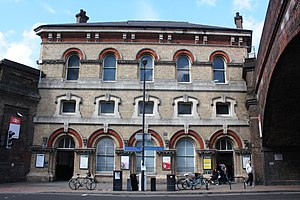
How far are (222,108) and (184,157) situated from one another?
4837 mm

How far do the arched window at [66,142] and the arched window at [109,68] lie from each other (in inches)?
210

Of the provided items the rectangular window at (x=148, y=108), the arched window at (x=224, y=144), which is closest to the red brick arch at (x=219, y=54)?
the rectangular window at (x=148, y=108)

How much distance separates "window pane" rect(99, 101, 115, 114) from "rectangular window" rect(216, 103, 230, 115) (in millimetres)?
8090

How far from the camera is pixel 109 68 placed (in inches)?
900

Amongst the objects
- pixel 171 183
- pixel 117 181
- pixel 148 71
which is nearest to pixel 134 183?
pixel 117 181

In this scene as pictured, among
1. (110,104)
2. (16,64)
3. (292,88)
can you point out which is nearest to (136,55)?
(110,104)

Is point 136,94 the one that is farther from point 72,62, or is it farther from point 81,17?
point 81,17

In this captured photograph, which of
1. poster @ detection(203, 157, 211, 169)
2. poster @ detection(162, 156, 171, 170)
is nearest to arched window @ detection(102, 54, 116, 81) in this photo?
poster @ detection(162, 156, 171, 170)

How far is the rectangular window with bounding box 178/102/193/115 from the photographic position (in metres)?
22.0

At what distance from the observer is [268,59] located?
14.3 m

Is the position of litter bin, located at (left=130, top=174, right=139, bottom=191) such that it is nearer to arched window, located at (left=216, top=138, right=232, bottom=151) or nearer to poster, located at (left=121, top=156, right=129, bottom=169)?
poster, located at (left=121, top=156, right=129, bottom=169)

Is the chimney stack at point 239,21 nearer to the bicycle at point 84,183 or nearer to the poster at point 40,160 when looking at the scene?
the bicycle at point 84,183

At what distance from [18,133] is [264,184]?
1697 centimetres

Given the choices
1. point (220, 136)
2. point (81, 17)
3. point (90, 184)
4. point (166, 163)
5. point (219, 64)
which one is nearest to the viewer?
point (90, 184)
